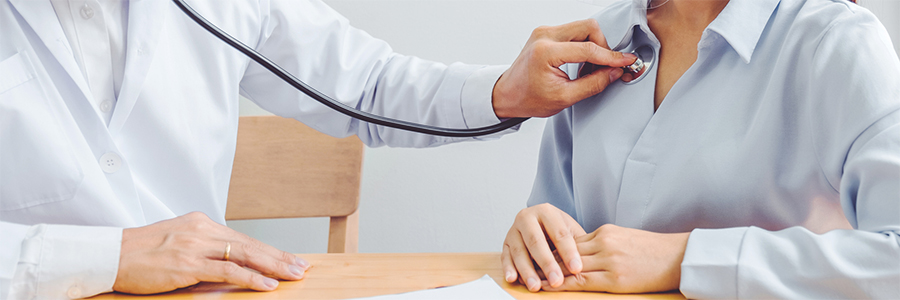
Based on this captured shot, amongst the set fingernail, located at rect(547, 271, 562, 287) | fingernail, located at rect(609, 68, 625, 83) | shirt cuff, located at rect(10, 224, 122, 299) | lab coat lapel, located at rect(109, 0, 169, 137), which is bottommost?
fingernail, located at rect(547, 271, 562, 287)

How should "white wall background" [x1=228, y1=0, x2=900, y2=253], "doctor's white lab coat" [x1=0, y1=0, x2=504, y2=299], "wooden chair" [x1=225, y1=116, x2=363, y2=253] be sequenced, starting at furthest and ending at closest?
"white wall background" [x1=228, y1=0, x2=900, y2=253] → "wooden chair" [x1=225, y1=116, x2=363, y2=253] → "doctor's white lab coat" [x1=0, y1=0, x2=504, y2=299]

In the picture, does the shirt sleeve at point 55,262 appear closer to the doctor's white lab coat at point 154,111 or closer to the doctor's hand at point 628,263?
the doctor's white lab coat at point 154,111

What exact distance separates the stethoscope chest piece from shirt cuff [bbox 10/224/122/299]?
24.0 inches

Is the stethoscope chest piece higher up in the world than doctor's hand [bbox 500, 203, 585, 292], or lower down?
higher up

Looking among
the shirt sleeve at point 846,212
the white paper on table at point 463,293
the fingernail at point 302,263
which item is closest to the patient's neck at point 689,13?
the shirt sleeve at point 846,212

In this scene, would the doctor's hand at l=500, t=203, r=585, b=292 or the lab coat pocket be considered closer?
the doctor's hand at l=500, t=203, r=585, b=292

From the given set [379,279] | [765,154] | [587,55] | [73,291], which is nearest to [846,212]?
[765,154]

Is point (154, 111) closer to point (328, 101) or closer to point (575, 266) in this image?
point (328, 101)

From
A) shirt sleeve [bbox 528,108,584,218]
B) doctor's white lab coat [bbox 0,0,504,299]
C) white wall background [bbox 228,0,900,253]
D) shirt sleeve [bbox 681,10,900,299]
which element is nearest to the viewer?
shirt sleeve [bbox 681,10,900,299]

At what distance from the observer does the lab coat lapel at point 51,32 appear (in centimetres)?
68

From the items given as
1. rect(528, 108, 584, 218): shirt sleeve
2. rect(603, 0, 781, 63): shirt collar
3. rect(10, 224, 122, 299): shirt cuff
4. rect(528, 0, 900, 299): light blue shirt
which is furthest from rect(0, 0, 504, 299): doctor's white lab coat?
rect(603, 0, 781, 63): shirt collar

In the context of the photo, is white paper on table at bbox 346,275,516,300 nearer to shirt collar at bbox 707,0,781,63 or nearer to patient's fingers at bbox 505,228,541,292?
patient's fingers at bbox 505,228,541,292

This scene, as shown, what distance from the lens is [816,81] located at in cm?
52

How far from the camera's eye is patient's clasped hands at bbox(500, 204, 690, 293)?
1.59 ft
